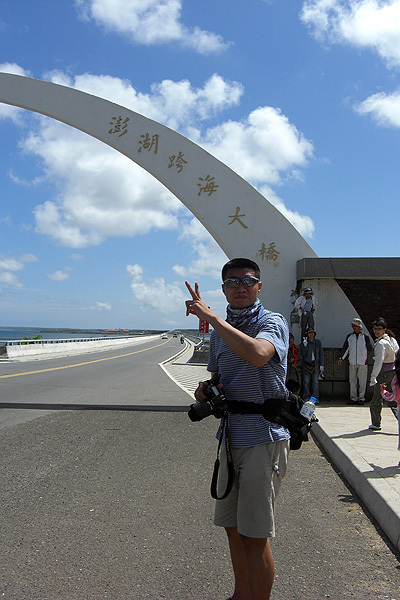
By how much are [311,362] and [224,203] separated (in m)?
4.57

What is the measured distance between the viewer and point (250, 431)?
2602 millimetres

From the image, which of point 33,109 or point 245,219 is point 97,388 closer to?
point 245,219

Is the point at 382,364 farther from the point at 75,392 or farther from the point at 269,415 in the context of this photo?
the point at 75,392

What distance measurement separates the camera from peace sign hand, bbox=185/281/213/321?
2.62 meters

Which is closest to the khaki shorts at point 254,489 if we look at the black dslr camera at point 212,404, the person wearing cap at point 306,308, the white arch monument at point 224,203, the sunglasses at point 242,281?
the black dslr camera at point 212,404

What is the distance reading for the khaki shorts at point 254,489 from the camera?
252 cm

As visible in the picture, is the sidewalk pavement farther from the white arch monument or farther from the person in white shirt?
the white arch monument

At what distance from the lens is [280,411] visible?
104 inches

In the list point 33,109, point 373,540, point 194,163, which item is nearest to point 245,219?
point 194,163

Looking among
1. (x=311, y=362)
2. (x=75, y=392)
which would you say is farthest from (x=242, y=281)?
(x=75, y=392)

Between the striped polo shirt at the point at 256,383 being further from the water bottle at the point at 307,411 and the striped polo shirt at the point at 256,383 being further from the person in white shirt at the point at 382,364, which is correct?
the person in white shirt at the point at 382,364

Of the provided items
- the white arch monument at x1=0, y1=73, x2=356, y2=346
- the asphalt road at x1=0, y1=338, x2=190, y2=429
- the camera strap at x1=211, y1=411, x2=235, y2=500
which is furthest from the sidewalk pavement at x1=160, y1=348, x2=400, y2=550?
the asphalt road at x1=0, y1=338, x2=190, y2=429

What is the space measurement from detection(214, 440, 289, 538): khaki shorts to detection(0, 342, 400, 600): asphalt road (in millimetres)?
690

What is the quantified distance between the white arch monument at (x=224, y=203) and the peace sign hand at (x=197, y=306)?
9.70m
